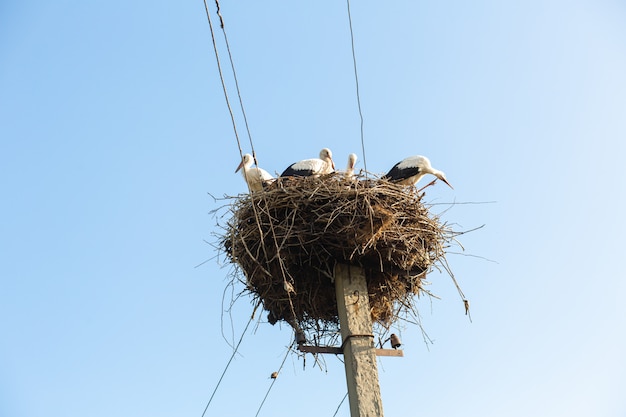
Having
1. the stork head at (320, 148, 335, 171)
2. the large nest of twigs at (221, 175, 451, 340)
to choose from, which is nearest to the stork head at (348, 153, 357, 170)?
the stork head at (320, 148, 335, 171)

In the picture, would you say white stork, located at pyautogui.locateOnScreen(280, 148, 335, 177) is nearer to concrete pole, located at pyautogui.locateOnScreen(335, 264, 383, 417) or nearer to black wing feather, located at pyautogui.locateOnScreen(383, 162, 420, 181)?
black wing feather, located at pyautogui.locateOnScreen(383, 162, 420, 181)

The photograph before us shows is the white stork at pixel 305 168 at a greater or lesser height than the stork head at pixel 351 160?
lesser

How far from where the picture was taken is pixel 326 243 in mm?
5191

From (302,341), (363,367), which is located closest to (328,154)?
(302,341)

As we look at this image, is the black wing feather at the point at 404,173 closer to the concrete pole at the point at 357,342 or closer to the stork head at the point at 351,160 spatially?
the stork head at the point at 351,160

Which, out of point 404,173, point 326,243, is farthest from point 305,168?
point 326,243

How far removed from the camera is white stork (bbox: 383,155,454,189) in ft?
24.7

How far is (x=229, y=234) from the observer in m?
5.63

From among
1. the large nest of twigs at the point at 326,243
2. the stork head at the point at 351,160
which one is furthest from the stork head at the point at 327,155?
the large nest of twigs at the point at 326,243

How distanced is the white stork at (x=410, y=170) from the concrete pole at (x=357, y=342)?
2.52 m

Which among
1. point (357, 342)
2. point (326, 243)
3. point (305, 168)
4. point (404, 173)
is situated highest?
point (404, 173)

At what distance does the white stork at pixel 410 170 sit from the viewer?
7.54 meters

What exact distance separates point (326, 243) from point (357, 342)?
795mm

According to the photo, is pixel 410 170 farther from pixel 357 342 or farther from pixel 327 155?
pixel 357 342
